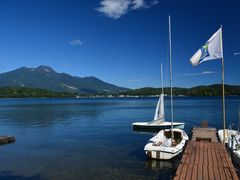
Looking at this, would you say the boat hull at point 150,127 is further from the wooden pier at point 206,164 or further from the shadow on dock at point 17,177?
the shadow on dock at point 17,177

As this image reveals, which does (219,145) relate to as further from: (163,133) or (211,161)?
(163,133)

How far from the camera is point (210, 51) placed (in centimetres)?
1850

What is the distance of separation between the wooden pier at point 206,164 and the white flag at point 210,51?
6.51m

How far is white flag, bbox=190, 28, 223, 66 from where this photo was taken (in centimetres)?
1841

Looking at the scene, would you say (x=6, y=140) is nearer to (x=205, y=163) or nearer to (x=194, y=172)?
(x=205, y=163)

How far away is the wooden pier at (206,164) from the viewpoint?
14.3 metres

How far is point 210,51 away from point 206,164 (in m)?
7.69

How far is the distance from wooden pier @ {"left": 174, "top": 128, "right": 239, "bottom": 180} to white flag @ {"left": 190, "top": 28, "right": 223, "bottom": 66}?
21.4ft

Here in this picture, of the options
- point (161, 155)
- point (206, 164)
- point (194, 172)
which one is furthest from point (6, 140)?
point (194, 172)

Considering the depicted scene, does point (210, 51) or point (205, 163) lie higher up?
point (210, 51)

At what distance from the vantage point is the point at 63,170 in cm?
2252

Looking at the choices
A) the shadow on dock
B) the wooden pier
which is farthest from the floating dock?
the wooden pier

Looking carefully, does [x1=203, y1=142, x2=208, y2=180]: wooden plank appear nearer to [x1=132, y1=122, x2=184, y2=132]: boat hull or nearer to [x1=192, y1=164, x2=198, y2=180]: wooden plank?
[x1=192, y1=164, x2=198, y2=180]: wooden plank

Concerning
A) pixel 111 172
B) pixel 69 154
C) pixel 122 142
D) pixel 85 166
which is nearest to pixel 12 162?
pixel 69 154
